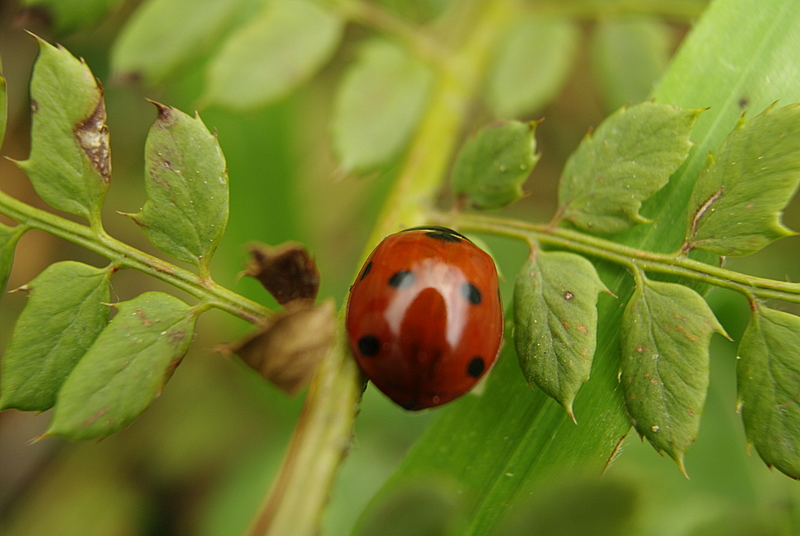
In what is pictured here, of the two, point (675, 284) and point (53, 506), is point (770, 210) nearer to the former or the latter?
point (675, 284)

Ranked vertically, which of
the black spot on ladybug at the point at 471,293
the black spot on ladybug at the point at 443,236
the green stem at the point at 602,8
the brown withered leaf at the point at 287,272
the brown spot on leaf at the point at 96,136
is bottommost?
the brown withered leaf at the point at 287,272

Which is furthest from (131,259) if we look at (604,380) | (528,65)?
(528,65)

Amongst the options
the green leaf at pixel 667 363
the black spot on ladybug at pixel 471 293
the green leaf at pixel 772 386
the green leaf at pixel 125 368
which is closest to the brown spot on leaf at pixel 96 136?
the green leaf at pixel 125 368

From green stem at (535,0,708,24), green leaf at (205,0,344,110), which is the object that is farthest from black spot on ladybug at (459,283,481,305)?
green stem at (535,0,708,24)

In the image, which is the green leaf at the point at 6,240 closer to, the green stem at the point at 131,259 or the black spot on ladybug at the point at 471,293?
the green stem at the point at 131,259

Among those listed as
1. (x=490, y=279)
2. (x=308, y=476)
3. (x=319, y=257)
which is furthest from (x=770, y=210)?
(x=319, y=257)

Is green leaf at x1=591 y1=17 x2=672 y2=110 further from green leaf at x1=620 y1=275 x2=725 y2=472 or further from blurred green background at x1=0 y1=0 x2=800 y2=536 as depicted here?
green leaf at x1=620 y1=275 x2=725 y2=472

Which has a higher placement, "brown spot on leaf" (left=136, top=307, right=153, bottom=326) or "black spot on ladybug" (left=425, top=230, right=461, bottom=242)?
"black spot on ladybug" (left=425, top=230, right=461, bottom=242)
